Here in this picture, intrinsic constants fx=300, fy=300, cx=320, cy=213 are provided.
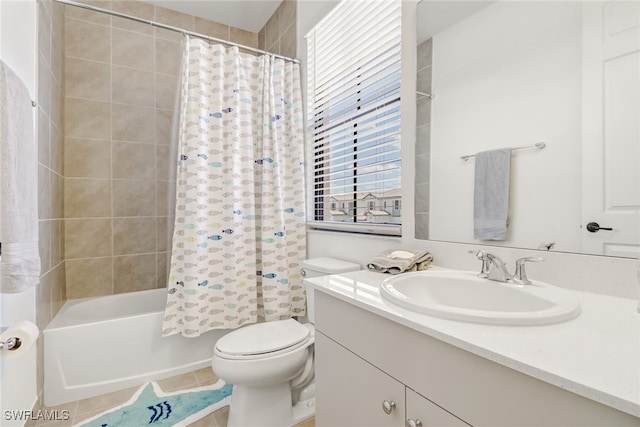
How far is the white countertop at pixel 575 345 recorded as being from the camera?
463 millimetres

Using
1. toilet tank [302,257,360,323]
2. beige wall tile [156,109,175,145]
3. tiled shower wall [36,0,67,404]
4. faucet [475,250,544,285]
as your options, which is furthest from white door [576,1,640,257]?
beige wall tile [156,109,175,145]

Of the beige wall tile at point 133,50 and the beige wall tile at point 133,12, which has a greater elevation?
the beige wall tile at point 133,12

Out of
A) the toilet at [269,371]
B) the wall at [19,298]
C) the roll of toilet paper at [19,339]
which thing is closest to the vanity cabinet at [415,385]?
the toilet at [269,371]

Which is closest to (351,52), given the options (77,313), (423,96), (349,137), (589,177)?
(349,137)

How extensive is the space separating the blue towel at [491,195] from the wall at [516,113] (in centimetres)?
2

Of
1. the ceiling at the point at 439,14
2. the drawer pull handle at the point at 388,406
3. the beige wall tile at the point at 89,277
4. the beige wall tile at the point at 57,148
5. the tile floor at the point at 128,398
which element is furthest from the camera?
the beige wall tile at the point at 89,277

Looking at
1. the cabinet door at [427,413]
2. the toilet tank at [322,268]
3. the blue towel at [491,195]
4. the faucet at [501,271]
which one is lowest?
the cabinet door at [427,413]

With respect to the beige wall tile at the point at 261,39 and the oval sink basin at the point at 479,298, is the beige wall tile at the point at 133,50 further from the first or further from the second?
the oval sink basin at the point at 479,298

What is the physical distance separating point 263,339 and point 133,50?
2.55m

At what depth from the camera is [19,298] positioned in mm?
1277

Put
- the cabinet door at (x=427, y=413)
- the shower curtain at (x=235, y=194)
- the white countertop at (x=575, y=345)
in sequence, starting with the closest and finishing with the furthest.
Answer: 1. the white countertop at (x=575, y=345)
2. the cabinet door at (x=427, y=413)
3. the shower curtain at (x=235, y=194)

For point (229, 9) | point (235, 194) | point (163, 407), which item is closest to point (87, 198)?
point (235, 194)

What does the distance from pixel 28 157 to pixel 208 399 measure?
1432mm

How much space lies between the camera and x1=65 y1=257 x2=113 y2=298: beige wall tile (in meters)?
2.25
